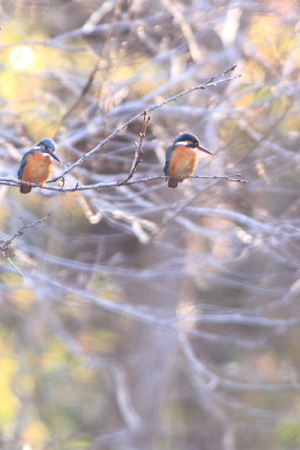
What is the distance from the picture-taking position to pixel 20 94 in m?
8.91

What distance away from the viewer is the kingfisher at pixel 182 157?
14.7 feet

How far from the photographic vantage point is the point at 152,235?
546 centimetres

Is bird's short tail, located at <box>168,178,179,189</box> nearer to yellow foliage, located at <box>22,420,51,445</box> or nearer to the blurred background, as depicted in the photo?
the blurred background

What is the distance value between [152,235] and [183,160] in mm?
1111

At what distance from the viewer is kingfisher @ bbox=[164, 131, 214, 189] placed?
449 cm

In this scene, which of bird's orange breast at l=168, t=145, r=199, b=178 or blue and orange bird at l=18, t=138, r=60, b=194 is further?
bird's orange breast at l=168, t=145, r=199, b=178

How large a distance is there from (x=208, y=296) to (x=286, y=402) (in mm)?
1973

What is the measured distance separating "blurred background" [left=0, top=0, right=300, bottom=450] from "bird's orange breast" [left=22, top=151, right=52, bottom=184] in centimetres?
86

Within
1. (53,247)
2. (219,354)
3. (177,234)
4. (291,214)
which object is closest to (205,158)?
(291,214)

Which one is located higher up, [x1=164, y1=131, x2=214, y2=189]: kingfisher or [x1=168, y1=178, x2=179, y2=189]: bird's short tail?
[x1=164, y1=131, x2=214, y2=189]: kingfisher

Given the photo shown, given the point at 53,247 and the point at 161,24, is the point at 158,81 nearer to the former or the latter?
the point at 161,24

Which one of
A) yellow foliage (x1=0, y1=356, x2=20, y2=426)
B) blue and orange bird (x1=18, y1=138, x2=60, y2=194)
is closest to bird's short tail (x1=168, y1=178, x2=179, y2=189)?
blue and orange bird (x1=18, y1=138, x2=60, y2=194)

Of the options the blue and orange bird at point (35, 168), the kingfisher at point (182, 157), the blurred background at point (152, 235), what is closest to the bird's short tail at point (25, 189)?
the blue and orange bird at point (35, 168)

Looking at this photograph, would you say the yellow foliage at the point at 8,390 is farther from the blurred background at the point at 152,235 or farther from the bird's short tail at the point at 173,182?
the bird's short tail at the point at 173,182
